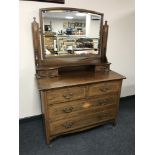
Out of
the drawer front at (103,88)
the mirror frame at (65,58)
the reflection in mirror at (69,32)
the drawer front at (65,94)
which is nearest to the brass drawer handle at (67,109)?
the drawer front at (65,94)

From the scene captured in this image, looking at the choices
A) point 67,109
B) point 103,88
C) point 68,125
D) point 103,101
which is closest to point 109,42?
point 103,88

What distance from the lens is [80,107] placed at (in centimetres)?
204

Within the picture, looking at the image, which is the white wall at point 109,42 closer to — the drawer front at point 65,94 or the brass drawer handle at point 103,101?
the drawer front at point 65,94

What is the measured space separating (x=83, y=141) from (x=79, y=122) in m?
0.24

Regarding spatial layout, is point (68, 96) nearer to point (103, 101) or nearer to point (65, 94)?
point (65, 94)

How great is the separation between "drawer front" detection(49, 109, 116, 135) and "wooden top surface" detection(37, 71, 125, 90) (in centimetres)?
44

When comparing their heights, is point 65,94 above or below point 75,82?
below

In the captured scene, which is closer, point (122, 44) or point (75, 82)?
point (75, 82)

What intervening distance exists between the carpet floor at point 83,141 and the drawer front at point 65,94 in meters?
0.55

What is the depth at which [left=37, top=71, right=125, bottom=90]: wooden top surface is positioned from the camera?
188 cm

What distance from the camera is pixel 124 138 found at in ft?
7.11

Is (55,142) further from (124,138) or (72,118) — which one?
(124,138)

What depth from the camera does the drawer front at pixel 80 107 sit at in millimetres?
1921
